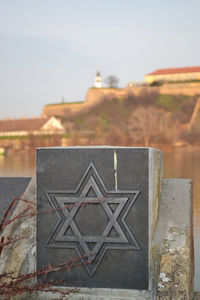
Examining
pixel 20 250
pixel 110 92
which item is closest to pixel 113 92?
pixel 110 92

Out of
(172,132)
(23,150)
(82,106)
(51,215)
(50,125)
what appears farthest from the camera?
(82,106)

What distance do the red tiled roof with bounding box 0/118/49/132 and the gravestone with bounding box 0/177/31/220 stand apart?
71.3m

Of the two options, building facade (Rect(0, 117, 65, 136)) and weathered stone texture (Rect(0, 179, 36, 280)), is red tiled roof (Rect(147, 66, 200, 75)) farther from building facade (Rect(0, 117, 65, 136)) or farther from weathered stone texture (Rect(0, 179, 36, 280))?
weathered stone texture (Rect(0, 179, 36, 280))

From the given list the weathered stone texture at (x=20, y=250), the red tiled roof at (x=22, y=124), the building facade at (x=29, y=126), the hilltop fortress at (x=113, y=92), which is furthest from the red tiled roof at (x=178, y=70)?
the weathered stone texture at (x=20, y=250)

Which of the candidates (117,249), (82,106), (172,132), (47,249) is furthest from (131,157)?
(82,106)

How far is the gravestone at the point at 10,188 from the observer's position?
430cm

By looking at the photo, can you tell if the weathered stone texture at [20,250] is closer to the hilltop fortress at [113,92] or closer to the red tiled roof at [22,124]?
the red tiled roof at [22,124]

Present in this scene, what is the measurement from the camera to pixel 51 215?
3553 millimetres

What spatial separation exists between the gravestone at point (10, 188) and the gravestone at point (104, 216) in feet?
2.74

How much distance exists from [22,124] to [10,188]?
75.1 m

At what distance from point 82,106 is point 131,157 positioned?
7894cm

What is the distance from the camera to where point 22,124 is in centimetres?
7850

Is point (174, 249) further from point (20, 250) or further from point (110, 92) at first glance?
point (110, 92)

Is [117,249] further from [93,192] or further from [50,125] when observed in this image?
[50,125]
